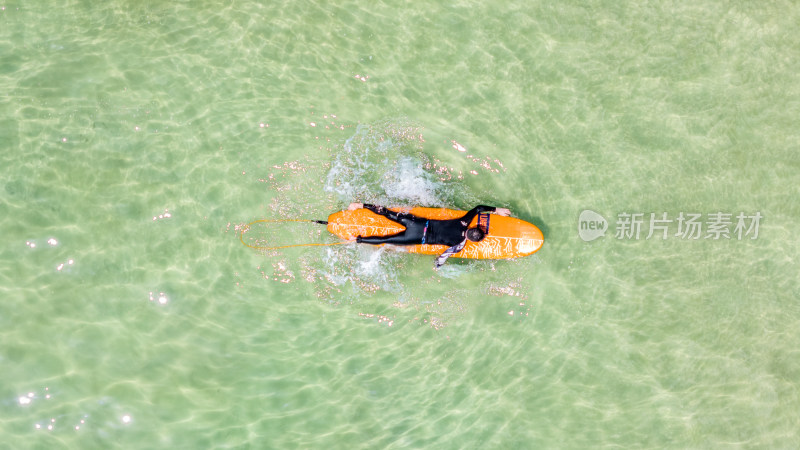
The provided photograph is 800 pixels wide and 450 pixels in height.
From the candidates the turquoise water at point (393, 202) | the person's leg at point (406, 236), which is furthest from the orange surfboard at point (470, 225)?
the turquoise water at point (393, 202)

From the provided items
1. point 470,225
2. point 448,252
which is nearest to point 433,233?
point 448,252

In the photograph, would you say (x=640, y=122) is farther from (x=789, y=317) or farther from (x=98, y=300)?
(x=98, y=300)

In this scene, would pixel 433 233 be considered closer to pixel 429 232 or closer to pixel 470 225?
pixel 429 232

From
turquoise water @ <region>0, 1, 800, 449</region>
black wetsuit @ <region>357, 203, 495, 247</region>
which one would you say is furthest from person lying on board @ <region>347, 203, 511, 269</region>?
turquoise water @ <region>0, 1, 800, 449</region>

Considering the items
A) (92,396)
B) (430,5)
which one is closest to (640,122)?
(430,5)

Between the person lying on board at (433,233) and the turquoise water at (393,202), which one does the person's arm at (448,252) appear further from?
the turquoise water at (393,202)
